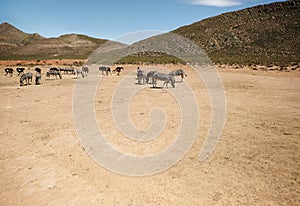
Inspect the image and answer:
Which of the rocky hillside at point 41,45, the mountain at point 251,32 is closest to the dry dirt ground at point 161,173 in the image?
the mountain at point 251,32

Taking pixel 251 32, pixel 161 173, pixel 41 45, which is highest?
pixel 251 32

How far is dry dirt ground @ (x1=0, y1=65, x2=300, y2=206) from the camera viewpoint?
5961mm

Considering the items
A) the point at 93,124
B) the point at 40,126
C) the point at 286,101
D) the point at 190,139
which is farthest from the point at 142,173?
the point at 286,101

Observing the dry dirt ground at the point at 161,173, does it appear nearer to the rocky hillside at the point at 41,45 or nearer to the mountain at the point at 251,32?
the mountain at the point at 251,32

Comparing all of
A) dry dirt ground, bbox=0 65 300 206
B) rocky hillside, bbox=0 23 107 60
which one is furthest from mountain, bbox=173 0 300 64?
rocky hillside, bbox=0 23 107 60

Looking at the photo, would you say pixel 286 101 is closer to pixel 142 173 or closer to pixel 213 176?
pixel 213 176

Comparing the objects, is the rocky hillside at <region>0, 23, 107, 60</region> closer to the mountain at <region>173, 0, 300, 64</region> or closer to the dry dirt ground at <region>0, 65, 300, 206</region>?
the mountain at <region>173, 0, 300, 64</region>

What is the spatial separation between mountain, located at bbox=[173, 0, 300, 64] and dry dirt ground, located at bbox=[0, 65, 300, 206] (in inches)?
1925

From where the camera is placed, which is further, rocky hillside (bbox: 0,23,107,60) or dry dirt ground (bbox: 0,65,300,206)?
rocky hillside (bbox: 0,23,107,60)

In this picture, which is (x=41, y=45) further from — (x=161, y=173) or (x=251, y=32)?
(x=161, y=173)

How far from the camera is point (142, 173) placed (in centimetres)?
717

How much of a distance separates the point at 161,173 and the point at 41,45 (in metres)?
145

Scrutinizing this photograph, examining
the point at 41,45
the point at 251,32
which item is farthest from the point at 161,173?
the point at 41,45

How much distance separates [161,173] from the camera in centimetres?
713
